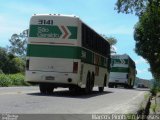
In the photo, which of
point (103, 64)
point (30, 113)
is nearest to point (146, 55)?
point (103, 64)

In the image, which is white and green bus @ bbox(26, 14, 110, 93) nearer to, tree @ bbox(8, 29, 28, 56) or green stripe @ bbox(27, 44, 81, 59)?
green stripe @ bbox(27, 44, 81, 59)

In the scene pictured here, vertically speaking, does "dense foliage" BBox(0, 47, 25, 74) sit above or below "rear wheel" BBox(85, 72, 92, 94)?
above

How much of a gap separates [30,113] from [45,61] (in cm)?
1015

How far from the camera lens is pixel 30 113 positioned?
1405 cm

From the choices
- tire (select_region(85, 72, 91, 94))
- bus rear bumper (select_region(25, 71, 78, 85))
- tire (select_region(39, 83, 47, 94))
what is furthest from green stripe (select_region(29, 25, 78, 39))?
tire (select_region(85, 72, 91, 94))

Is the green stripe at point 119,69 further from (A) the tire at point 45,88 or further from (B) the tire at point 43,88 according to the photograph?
(B) the tire at point 43,88

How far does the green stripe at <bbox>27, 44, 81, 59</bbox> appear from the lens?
23922 mm

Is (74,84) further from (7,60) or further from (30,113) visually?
(7,60)

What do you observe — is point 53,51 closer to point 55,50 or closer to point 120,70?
point 55,50

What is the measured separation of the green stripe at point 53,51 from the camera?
23922 millimetres

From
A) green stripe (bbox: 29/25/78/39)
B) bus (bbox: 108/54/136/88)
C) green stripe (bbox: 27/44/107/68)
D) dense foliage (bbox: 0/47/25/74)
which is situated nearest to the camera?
green stripe (bbox: 27/44/107/68)

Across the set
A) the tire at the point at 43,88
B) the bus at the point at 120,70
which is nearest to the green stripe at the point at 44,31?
the tire at the point at 43,88

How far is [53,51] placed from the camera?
949 inches

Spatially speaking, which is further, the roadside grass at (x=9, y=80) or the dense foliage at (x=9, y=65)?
the dense foliage at (x=9, y=65)
